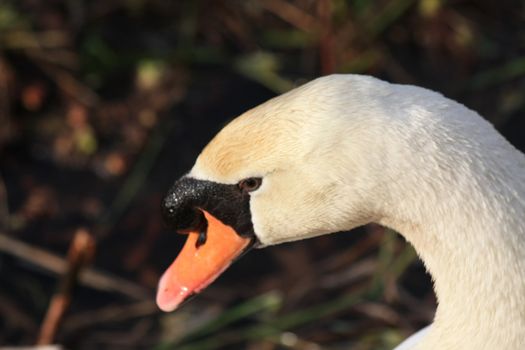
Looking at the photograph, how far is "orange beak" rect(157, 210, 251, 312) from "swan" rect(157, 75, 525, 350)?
0.23 metres

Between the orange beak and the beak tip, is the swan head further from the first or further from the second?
the beak tip

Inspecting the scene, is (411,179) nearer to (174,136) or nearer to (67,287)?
(67,287)

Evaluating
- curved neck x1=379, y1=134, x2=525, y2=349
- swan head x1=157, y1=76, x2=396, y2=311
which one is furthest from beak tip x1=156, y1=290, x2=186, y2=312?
curved neck x1=379, y1=134, x2=525, y2=349

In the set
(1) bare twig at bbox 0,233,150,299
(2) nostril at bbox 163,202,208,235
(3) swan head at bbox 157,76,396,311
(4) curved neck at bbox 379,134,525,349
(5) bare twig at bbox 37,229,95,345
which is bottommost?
(4) curved neck at bbox 379,134,525,349

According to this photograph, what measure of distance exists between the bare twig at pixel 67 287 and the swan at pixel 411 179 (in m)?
1.47

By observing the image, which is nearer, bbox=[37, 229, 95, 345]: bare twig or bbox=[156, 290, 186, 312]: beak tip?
bbox=[156, 290, 186, 312]: beak tip

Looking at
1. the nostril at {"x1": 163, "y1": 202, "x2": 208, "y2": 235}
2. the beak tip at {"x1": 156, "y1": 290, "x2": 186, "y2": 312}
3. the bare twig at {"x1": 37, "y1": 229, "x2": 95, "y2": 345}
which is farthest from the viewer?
the bare twig at {"x1": 37, "y1": 229, "x2": 95, "y2": 345}

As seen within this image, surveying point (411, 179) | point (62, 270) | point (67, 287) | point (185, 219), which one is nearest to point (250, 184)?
point (185, 219)

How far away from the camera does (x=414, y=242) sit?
7.00 feet

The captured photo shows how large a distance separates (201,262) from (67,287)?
3.97 feet

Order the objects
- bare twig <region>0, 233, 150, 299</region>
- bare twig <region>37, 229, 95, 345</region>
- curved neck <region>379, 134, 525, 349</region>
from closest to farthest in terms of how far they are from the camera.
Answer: curved neck <region>379, 134, 525, 349</region>
bare twig <region>37, 229, 95, 345</region>
bare twig <region>0, 233, 150, 299</region>

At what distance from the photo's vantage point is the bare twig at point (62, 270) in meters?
4.11

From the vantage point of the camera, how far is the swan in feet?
6.56

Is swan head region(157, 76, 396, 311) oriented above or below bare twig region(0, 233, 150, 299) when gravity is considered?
below
